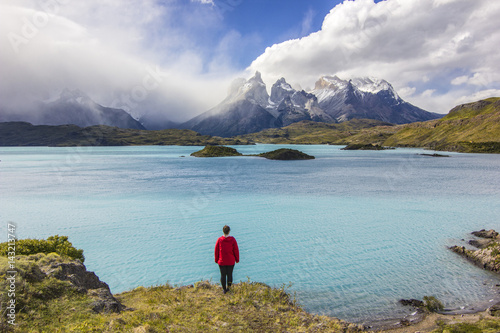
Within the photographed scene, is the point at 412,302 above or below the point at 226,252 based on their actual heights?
below

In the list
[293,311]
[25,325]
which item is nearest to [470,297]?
[293,311]

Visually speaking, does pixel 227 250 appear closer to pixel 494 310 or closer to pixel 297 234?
pixel 494 310

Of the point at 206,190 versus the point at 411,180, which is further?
the point at 411,180

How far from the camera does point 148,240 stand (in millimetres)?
29188

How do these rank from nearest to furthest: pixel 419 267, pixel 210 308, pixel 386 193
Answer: pixel 210 308 → pixel 419 267 → pixel 386 193

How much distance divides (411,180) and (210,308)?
7567 centimetres

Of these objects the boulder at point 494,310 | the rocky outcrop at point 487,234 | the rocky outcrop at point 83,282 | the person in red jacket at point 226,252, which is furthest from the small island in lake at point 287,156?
the rocky outcrop at point 83,282

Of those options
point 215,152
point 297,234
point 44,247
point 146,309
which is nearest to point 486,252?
point 297,234

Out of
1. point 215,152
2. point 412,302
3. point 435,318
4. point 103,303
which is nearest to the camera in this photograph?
point 103,303

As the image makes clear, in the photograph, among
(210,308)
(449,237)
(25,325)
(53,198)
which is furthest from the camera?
(53,198)

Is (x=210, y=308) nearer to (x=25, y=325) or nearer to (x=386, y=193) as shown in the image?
(x=25, y=325)

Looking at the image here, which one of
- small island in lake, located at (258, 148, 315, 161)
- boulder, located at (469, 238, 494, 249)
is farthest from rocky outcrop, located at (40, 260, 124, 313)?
small island in lake, located at (258, 148, 315, 161)

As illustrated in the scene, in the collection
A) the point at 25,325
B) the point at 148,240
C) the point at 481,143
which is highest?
the point at 481,143

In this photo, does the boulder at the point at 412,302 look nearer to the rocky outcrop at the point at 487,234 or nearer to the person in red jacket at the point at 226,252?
the person in red jacket at the point at 226,252
